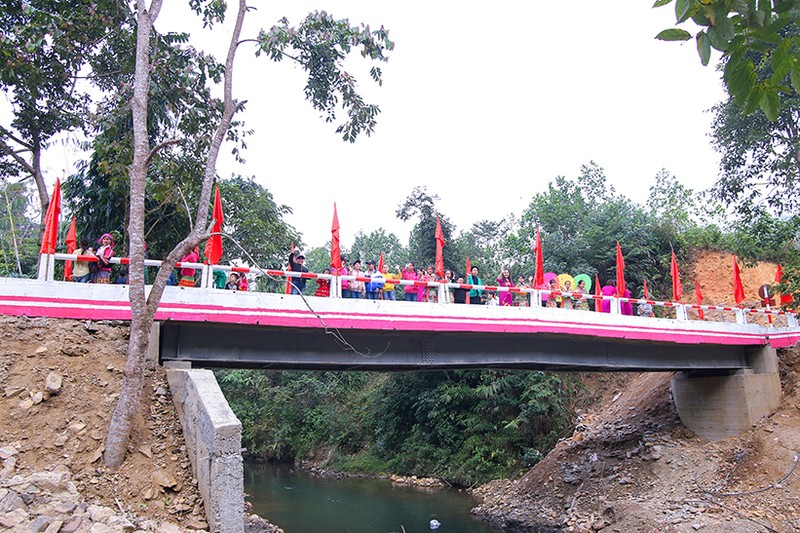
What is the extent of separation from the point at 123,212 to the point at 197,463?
44.8 feet

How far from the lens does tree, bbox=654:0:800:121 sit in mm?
3404

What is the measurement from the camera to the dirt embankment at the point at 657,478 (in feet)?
48.3

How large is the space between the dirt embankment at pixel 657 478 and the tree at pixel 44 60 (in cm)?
1712

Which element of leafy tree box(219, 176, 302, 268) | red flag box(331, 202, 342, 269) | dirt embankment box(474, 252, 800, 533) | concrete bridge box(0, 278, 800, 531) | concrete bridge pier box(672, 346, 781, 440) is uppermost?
leafy tree box(219, 176, 302, 268)

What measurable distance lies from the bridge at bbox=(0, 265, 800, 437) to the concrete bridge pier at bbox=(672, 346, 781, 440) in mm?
32

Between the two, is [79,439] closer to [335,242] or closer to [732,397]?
[335,242]

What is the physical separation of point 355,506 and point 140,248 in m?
16.1

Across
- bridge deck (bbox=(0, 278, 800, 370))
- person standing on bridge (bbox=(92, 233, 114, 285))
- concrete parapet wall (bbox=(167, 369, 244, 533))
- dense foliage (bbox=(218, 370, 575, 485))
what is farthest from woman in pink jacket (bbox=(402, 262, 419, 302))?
dense foliage (bbox=(218, 370, 575, 485))

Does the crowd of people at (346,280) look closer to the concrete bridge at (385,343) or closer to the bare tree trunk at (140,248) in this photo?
the concrete bridge at (385,343)

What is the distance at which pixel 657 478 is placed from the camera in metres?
17.4

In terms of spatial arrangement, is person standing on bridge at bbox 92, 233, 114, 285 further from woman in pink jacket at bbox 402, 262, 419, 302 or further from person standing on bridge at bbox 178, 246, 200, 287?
woman in pink jacket at bbox 402, 262, 419, 302

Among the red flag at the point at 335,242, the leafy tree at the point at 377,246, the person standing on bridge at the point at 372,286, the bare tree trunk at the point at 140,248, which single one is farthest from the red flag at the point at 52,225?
the leafy tree at the point at 377,246

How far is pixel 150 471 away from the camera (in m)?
8.48

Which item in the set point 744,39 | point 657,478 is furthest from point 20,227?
point 744,39
